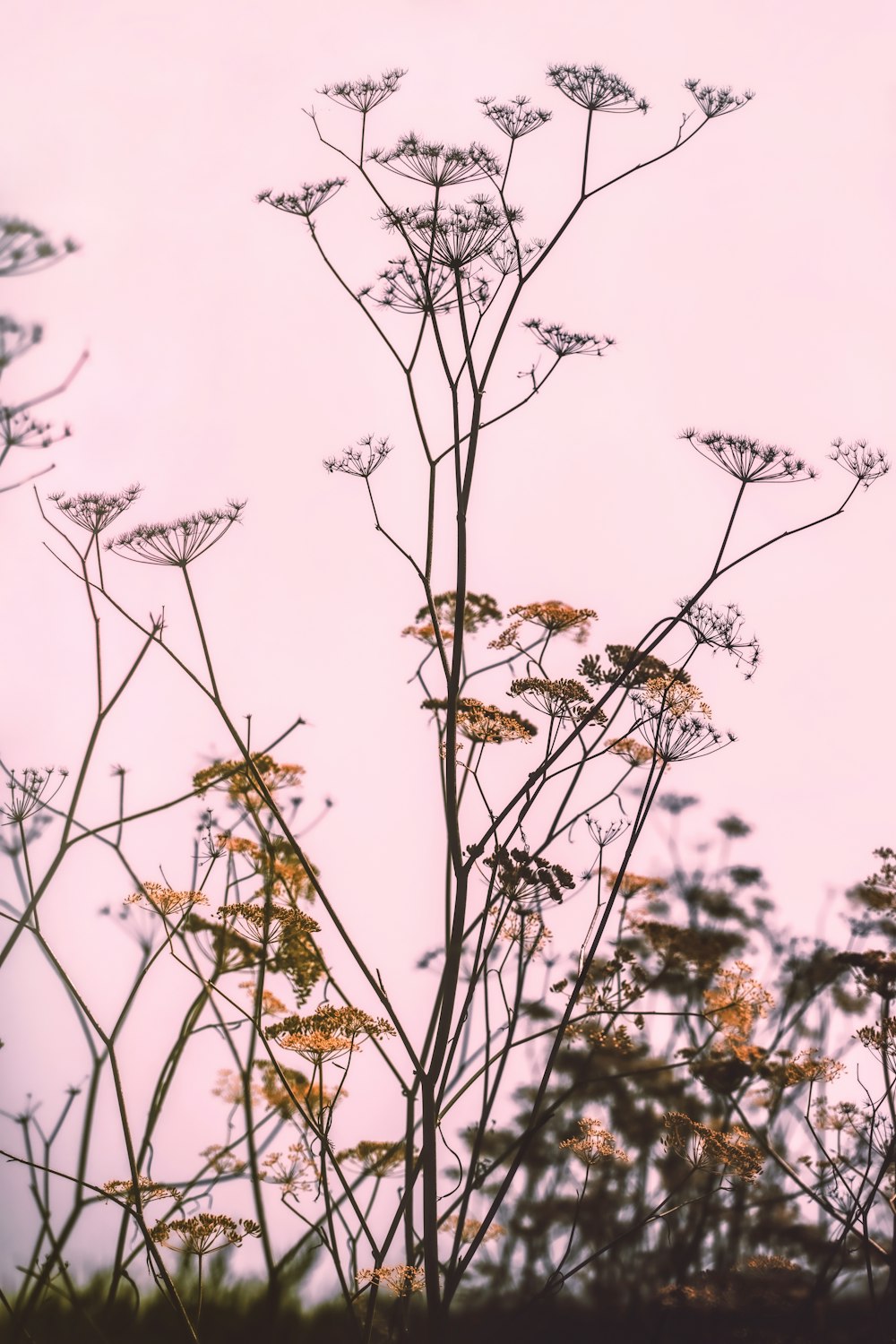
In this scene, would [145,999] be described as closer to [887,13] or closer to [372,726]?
[372,726]

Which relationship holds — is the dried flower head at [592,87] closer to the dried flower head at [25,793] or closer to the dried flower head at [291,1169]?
the dried flower head at [25,793]

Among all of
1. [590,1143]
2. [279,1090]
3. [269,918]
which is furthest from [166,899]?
[590,1143]

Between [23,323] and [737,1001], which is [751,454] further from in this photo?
[23,323]

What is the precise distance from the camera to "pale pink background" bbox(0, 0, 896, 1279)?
144cm

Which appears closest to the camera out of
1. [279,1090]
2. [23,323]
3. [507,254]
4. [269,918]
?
[269,918]

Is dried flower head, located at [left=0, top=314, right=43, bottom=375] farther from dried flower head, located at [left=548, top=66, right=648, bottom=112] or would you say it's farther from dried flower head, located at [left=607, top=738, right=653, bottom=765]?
dried flower head, located at [left=607, top=738, right=653, bottom=765]

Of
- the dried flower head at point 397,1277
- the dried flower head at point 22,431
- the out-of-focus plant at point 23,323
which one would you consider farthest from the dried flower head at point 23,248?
the dried flower head at point 397,1277

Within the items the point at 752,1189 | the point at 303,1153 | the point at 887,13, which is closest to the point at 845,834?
the point at 752,1189

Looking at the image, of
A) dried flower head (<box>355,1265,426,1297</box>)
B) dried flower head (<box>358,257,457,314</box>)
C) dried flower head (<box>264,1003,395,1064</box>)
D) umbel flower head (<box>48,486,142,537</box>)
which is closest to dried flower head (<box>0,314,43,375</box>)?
umbel flower head (<box>48,486,142,537</box>)

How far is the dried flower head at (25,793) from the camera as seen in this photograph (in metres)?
1.21

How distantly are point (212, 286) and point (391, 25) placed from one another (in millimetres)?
528

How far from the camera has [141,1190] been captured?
1.12 m

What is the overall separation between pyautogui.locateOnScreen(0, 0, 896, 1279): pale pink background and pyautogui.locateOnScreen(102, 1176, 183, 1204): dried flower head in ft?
0.74

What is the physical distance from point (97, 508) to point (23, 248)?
49 centimetres
